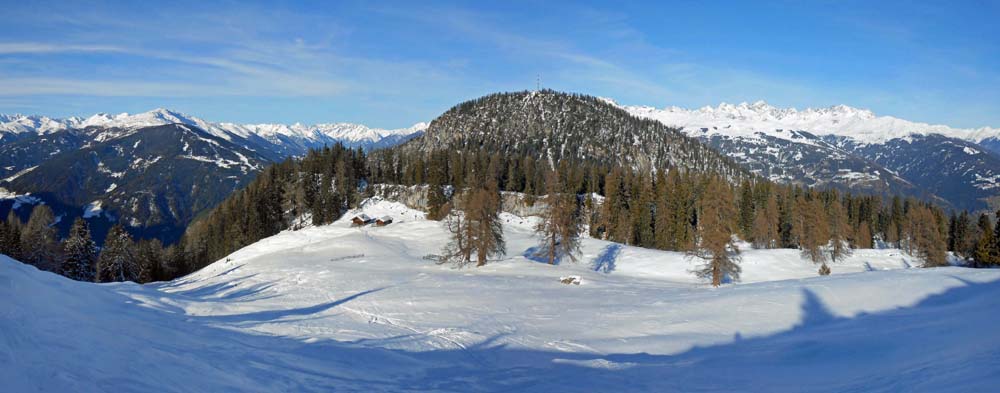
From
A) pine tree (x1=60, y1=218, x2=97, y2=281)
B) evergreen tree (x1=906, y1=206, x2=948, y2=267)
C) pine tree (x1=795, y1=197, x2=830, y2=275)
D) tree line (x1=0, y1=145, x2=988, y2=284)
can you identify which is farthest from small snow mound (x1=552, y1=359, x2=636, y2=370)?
evergreen tree (x1=906, y1=206, x2=948, y2=267)

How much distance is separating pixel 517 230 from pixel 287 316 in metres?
61.7

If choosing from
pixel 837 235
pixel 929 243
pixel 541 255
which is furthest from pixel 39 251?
pixel 929 243

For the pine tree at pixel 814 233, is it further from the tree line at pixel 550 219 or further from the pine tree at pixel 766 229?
the pine tree at pixel 766 229

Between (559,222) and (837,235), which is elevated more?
(559,222)

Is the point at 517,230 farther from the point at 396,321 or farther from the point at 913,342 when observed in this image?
the point at 913,342

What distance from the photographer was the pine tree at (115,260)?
62.8 metres

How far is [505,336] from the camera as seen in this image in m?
21.3

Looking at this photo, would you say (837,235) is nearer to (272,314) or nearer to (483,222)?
(483,222)

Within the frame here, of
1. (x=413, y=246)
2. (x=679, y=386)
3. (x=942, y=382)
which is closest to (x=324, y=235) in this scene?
(x=413, y=246)

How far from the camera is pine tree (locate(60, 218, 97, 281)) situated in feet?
201

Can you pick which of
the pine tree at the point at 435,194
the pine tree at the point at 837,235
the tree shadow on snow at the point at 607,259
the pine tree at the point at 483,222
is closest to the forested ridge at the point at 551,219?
the pine tree at the point at 483,222

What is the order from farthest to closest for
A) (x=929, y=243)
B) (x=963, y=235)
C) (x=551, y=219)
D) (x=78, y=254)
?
(x=963, y=235) < (x=929, y=243) < (x=78, y=254) < (x=551, y=219)

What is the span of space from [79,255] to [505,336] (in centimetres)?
6558

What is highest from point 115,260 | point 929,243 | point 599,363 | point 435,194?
point 435,194
